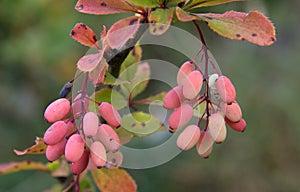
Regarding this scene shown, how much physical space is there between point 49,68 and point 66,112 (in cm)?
223

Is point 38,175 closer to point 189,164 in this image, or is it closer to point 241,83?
point 189,164

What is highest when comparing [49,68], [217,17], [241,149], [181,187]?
[217,17]

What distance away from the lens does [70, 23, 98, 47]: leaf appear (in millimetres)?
718

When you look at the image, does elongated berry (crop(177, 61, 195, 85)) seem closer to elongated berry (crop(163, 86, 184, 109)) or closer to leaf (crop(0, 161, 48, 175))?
elongated berry (crop(163, 86, 184, 109))

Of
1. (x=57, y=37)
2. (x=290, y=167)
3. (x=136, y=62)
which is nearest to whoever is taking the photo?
(x=136, y=62)

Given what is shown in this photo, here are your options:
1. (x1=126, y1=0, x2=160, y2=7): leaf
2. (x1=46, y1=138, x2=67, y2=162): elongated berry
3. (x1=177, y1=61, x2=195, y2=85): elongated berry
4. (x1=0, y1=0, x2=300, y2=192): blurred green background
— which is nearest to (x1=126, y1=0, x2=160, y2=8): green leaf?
(x1=126, y1=0, x2=160, y2=7): leaf

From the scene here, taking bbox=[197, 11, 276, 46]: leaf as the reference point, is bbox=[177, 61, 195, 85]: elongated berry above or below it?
below

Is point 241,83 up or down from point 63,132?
down

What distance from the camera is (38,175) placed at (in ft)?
8.85

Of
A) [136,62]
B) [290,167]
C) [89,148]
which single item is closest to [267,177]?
[290,167]

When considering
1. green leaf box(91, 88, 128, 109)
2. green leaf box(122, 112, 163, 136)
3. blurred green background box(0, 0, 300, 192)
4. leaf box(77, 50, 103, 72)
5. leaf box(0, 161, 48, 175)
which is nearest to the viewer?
leaf box(77, 50, 103, 72)

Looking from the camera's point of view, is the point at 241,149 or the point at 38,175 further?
the point at 241,149

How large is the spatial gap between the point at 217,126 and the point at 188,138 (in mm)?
44

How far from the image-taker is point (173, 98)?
0.66 metres
